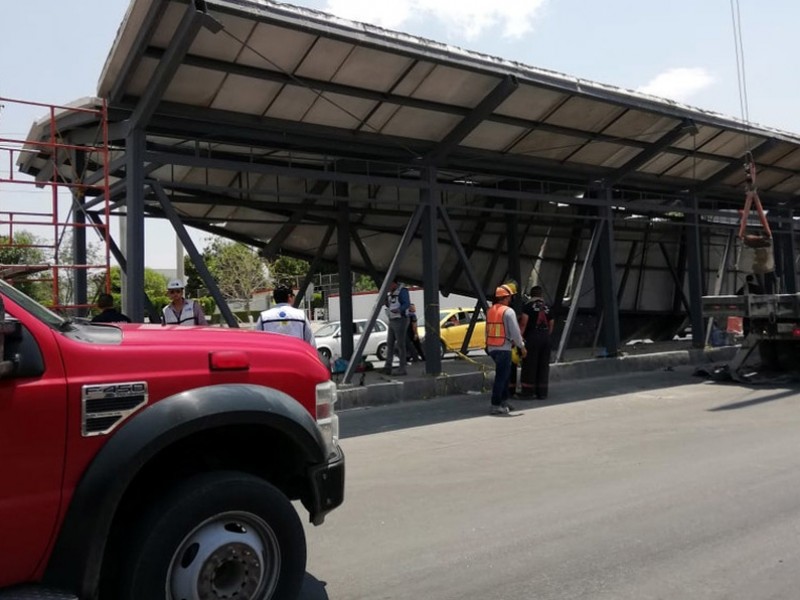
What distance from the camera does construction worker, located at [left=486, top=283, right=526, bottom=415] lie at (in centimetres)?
964

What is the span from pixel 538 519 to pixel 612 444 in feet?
9.15

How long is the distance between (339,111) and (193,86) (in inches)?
84.6

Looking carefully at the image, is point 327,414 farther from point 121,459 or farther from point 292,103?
point 292,103

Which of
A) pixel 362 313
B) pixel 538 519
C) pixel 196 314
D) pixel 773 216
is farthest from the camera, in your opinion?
pixel 362 313

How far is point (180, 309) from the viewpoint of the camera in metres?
8.03

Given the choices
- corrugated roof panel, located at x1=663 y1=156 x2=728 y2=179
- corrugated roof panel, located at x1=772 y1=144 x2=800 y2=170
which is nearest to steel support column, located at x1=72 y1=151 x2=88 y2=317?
corrugated roof panel, located at x1=663 y1=156 x2=728 y2=179

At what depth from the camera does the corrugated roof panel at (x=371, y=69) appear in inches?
366

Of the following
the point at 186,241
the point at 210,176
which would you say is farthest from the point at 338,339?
the point at 186,241

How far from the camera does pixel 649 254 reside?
2006 centimetres

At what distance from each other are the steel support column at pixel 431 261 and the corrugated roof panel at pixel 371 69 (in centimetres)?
217

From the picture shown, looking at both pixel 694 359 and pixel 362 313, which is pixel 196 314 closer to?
pixel 694 359

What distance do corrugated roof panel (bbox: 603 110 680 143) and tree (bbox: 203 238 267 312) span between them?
123 ft

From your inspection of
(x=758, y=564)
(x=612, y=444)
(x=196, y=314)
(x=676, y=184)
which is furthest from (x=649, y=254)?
(x=758, y=564)

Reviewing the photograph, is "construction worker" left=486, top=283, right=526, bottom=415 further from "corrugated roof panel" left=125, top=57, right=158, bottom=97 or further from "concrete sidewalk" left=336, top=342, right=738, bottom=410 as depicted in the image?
"corrugated roof panel" left=125, top=57, right=158, bottom=97
